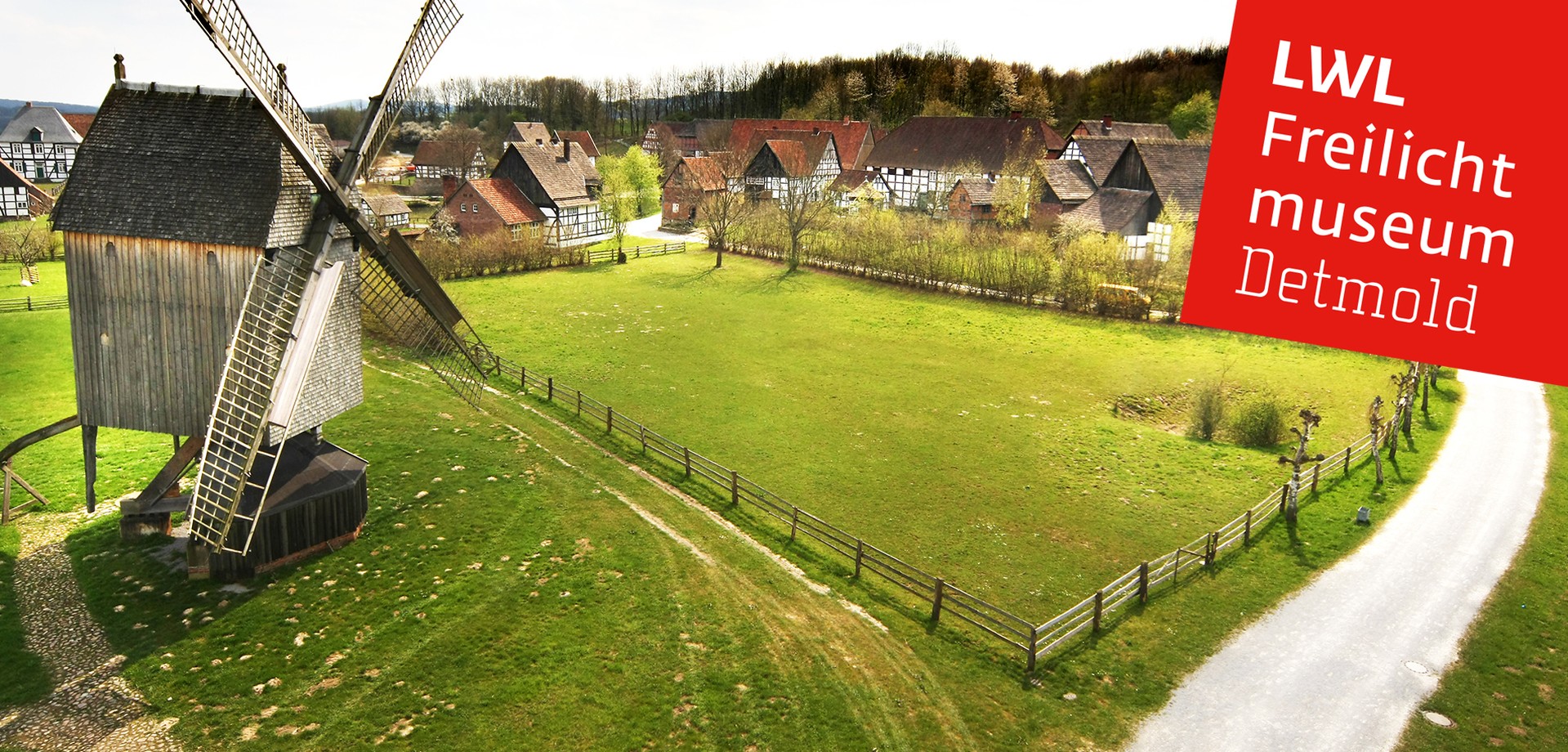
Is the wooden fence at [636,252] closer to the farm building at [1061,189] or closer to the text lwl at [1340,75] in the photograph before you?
the farm building at [1061,189]

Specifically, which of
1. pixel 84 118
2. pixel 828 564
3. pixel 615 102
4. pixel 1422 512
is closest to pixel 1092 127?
pixel 1422 512

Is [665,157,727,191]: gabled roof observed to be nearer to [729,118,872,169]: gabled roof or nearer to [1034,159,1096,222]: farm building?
[729,118,872,169]: gabled roof

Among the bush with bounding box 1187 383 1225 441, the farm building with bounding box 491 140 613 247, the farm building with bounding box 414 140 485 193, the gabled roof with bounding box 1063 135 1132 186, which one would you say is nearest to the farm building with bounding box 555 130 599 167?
the farm building with bounding box 414 140 485 193

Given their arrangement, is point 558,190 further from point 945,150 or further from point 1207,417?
point 1207,417

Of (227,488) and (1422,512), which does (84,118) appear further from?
(1422,512)

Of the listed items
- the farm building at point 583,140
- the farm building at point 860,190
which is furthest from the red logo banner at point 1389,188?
the farm building at point 583,140

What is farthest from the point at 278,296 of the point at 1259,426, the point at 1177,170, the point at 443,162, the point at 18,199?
the point at 443,162
